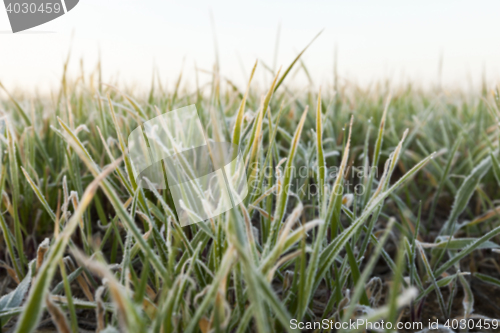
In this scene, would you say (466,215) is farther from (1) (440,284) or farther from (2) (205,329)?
(2) (205,329)

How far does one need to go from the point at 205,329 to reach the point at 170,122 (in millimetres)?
471

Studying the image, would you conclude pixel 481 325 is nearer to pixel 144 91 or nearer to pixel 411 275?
pixel 411 275

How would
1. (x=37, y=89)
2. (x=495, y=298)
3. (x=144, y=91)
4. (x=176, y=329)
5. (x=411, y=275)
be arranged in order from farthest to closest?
(x=37, y=89) → (x=144, y=91) → (x=495, y=298) → (x=411, y=275) → (x=176, y=329)

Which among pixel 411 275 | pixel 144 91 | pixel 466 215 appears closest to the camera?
pixel 411 275

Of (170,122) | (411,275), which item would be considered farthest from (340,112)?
(411,275)

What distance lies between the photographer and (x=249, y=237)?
16.4 inches

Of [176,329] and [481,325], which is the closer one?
[176,329]

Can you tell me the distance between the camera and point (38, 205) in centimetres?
80

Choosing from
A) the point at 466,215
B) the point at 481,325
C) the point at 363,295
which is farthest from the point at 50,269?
the point at 466,215

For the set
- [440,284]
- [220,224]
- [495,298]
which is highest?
[220,224]

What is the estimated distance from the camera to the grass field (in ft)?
1.20

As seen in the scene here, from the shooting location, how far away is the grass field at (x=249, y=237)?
14.4 inches

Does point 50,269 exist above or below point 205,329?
above

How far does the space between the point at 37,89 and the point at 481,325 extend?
196 centimetres
